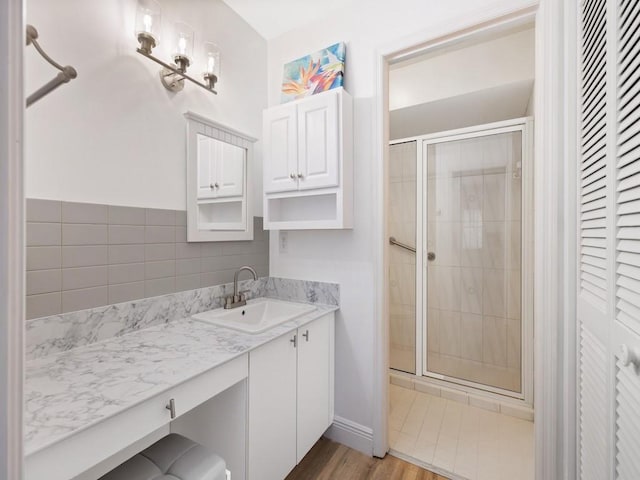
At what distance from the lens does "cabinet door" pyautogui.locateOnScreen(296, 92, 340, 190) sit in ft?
5.35

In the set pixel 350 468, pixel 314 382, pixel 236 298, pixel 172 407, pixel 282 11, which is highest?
pixel 282 11

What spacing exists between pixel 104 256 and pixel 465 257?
244cm

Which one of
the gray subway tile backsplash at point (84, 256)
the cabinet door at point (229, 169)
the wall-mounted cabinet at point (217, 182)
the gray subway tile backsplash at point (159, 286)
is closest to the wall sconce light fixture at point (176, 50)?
the wall-mounted cabinet at point (217, 182)

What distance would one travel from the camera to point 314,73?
6.05 feet

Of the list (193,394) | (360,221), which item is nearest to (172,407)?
(193,394)

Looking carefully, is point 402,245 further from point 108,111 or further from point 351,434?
point 108,111

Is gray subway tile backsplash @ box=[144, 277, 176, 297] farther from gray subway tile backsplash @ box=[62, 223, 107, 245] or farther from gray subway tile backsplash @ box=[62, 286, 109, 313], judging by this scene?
gray subway tile backsplash @ box=[62, 223, 107, 245]

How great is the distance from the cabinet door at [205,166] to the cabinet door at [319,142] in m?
0.51

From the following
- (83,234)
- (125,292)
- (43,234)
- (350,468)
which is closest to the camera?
(43,234)

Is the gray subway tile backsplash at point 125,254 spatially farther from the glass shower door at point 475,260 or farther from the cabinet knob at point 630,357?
the glass shower door at point 475,260

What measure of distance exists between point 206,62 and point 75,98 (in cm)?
73

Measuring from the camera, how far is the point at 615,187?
0.77m

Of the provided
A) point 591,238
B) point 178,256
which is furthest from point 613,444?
point 178,256

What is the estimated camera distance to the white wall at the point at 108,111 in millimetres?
1103
